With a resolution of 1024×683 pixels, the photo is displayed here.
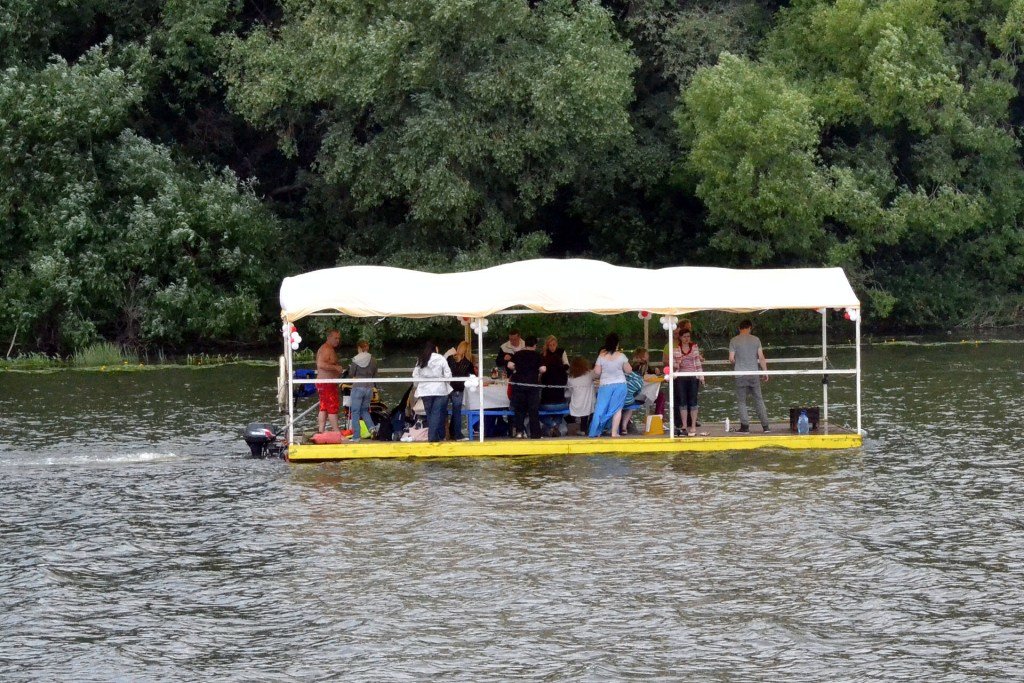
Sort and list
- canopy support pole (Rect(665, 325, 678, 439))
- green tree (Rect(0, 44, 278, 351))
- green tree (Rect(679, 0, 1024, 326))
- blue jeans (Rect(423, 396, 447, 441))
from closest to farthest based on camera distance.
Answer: canopy support pole (Rect(665, 325, 678, 439)) → blue jeans (Rect(423, 396, 447, 441)) → green tree (Rect(0, 44, 278, 351)) → green tree (Rect(679, 0, 1024, 326))

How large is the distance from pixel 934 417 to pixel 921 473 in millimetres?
6309

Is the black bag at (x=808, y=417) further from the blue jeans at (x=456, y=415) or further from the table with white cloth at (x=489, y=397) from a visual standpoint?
the blue jeans at (x=456, y=415)

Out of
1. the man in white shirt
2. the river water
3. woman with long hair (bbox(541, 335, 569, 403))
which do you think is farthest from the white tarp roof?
the river water

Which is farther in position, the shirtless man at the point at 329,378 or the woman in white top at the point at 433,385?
the shirtless man at the point at 329,378

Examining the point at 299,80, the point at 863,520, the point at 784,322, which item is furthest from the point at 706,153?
the point at 863,520

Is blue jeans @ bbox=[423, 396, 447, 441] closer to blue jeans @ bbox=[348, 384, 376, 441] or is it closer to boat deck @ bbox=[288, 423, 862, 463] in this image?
boat deck @ bbox=[288, 423, 862, 463]

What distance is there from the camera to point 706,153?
4634cm

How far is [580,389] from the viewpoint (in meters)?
23.1

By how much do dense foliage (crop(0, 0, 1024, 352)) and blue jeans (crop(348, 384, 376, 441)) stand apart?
766 inches

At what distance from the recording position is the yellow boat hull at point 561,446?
22484 mm

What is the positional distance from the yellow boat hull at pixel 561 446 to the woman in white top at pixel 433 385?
1.41ft

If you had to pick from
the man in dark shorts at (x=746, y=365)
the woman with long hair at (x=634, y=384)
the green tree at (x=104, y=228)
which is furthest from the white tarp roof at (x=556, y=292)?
the green tree at (x=104, y=228)

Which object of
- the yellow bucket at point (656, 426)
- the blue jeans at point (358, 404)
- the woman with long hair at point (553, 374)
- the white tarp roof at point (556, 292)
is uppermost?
the white tarp roof at point (556, 292)

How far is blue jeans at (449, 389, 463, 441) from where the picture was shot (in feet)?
75.5
